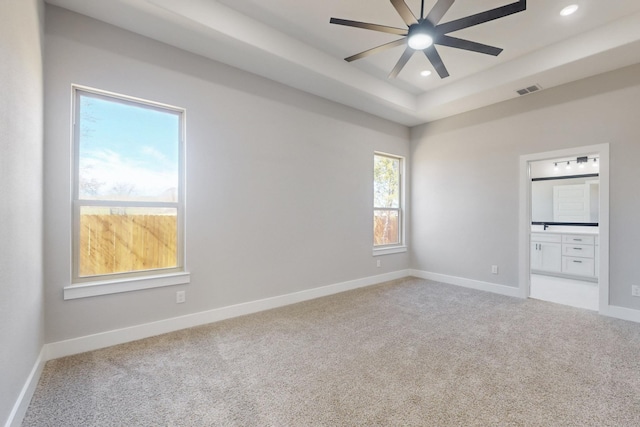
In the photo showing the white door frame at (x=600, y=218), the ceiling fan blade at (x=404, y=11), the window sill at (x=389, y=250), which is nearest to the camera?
the ceiling fan blade at (x=404, y=11)

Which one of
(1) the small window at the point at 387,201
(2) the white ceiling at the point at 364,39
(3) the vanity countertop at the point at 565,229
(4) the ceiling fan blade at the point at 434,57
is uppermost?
(2) the white ceiling at the point at 364,39

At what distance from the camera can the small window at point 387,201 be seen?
17.3 feet

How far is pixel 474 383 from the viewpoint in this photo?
6.88 ft

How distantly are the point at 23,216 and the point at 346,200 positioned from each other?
366 centimetres

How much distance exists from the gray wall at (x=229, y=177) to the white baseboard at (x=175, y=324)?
0.21ft

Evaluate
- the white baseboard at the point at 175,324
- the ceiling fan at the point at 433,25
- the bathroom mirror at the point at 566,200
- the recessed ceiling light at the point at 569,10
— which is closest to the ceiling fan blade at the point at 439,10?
the ceiling fan at the point at 433,25

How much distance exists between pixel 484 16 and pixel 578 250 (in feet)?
17.0

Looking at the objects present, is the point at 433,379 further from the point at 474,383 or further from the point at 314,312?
the point at 314,312

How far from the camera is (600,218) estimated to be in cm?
360

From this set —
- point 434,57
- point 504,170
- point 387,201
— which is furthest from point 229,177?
point 504,170

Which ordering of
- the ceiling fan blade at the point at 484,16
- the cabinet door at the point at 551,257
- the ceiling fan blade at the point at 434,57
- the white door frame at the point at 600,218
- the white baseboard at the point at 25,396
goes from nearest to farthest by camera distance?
the white baseboard at the point at 25,396
the ceiling fan blade at the point at 484,16
the ceiling fan blade at the point at 434,57
the white door frame at the point at 600,218
the cabinet door at the point at 551,257

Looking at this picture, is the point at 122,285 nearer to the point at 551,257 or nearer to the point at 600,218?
the point at 600,218

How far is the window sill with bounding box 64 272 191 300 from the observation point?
2.53 m

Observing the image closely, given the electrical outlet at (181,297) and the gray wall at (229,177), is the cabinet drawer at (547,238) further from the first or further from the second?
the electrical outlet at (181,297)
